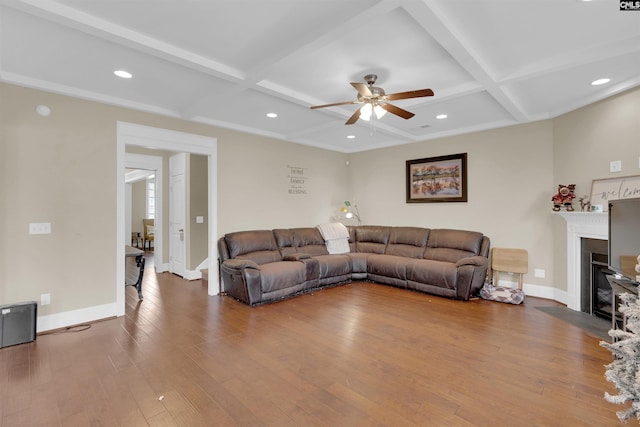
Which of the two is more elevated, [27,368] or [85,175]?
[85,175]

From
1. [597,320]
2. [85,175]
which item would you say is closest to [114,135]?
[85,175]

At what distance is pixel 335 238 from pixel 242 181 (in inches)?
82.2

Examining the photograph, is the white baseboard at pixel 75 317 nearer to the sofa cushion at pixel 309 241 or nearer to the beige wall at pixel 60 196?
the beige wall at pixel 60 196

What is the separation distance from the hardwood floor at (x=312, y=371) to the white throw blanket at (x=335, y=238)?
Result: 2084 millimetres

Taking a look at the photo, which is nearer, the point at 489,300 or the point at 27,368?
the point at 27,368

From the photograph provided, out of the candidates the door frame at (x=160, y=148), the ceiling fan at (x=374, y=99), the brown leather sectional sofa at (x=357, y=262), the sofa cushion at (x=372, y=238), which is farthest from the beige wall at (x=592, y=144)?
the door frame at (x=160, y=148)

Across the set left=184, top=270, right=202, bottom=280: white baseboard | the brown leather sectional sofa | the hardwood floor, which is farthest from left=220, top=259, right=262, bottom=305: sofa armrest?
left=184, top=270, right=202, bottom=280: white baseboard

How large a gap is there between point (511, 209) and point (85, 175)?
5.90 m

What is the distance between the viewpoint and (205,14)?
7.02ft

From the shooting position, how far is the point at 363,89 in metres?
2.70

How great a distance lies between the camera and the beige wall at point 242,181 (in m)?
3.13

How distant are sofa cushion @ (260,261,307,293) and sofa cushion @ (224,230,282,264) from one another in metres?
0.45

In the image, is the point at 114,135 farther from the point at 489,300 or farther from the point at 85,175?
the point at 489,300

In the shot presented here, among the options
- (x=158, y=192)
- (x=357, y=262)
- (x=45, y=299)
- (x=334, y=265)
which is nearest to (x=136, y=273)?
(x=45, y=299)
